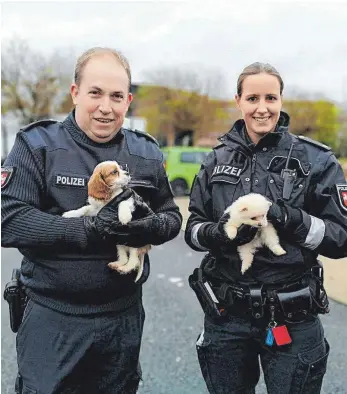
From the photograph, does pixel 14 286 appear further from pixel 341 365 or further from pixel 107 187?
pixel 341 365

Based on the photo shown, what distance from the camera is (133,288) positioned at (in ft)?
7.32

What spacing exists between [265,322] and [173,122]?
37186 millimetres

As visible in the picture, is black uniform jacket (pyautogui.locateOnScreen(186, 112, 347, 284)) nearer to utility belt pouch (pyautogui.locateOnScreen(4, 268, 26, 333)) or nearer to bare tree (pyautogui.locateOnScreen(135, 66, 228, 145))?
utility belt pouch (pyautogui.locateOnScreen(4, 268, 26, 333))

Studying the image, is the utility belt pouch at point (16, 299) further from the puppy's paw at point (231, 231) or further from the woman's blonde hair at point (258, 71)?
the woman's blonde hair at point (258, 71)

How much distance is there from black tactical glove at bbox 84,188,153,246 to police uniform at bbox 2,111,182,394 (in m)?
0.04

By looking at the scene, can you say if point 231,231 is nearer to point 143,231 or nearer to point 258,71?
point 143,231

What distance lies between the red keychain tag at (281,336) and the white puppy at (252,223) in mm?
312

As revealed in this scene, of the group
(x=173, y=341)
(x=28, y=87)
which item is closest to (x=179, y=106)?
(x=28, y=87)

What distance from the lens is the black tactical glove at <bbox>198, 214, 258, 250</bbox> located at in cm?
213

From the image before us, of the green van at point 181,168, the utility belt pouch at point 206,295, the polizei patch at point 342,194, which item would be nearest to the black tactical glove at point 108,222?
the utility belt pouch at point 206,295

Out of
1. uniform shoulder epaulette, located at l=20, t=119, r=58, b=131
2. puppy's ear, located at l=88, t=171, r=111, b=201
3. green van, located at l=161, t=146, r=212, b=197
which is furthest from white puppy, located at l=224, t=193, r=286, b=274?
green van, located at l=161, t=146, r=212, b=197

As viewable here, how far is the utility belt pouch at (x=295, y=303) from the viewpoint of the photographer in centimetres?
220

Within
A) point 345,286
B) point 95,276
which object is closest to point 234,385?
point 95,276

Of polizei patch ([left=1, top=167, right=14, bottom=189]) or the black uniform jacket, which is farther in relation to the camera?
the black uniform jacket
